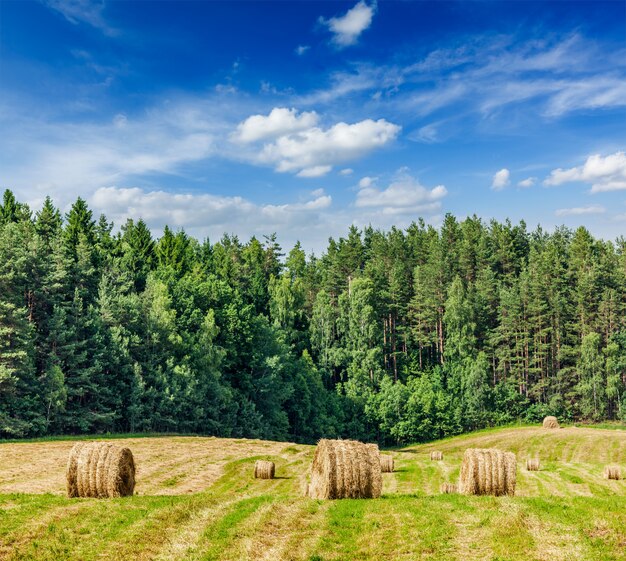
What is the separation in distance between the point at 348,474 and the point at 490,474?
196 inches

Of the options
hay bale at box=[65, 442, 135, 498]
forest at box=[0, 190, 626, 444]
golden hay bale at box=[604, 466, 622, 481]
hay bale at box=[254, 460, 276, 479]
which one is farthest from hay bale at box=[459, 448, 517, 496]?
forest at box=[0, 190, 626, 444]

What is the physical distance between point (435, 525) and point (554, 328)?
95.6m

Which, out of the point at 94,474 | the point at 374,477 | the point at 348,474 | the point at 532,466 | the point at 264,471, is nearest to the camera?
the point at 94,474

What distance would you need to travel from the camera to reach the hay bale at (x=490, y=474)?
1975 centimetres

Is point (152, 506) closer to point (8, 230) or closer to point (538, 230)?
point (8, 230)

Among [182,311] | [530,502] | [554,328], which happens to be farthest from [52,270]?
[554,328]

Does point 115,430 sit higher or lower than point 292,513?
lower

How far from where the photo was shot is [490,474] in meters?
19.8

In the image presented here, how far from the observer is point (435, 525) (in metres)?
14.1

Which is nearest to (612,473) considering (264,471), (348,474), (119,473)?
(264,471)

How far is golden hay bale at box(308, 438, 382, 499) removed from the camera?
18.4 meters

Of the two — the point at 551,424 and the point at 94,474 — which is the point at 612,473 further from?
the point at 551,424

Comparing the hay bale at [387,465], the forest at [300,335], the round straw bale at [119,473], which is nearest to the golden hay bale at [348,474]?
the round straw bale at [119,473]

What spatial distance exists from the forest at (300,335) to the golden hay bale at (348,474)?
36.1m
